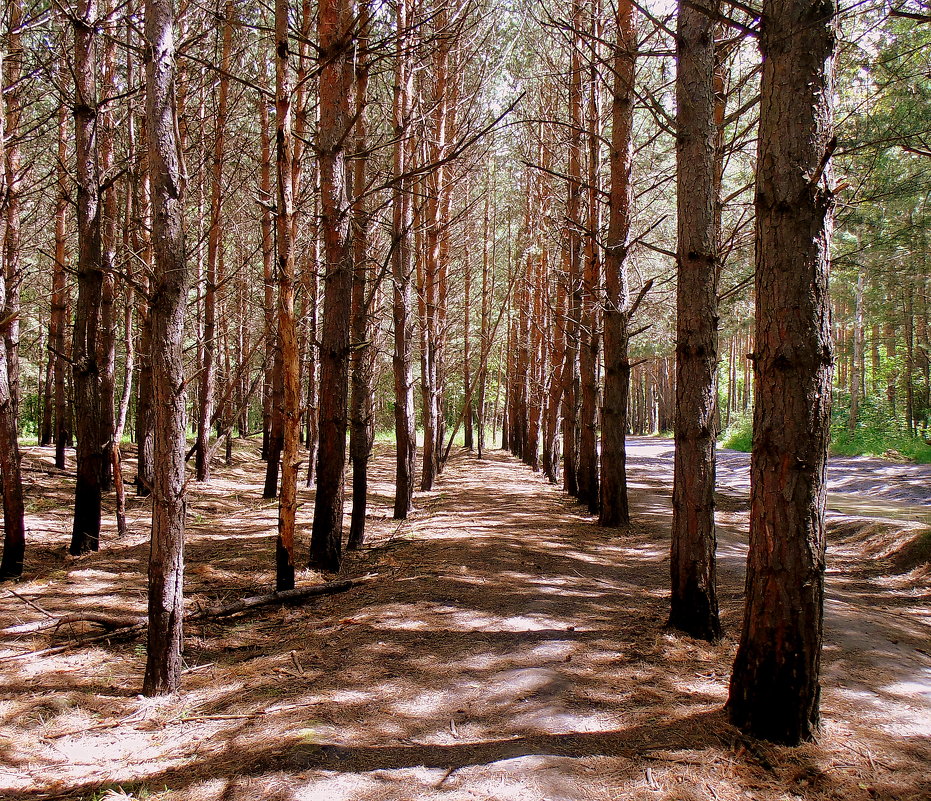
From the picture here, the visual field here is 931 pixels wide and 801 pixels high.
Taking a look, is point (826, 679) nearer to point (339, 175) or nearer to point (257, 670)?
point (257, 670)

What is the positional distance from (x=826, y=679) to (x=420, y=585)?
351cm

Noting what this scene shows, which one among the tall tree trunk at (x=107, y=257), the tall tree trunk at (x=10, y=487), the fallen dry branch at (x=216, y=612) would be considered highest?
the tall tree trunk at (x=107, y=257)

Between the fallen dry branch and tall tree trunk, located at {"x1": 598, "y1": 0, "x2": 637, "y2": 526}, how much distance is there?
398 centimetres

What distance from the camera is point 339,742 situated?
3158 millimetres

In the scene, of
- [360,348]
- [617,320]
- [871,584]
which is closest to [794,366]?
[360,348]

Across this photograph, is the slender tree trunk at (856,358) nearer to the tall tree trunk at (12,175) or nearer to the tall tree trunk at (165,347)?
the tall tree trunk at (12,175)

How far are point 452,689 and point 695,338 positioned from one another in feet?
10.0

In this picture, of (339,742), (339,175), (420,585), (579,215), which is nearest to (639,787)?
(339,742)

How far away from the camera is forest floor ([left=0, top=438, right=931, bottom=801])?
2791 mm

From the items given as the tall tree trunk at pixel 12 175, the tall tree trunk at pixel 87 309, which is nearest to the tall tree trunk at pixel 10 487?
the tall tree trunk at pixel 12 175

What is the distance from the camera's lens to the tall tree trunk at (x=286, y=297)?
5.52 metres

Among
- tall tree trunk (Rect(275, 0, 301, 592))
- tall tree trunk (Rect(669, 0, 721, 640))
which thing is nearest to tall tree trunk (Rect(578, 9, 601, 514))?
tall tree trunk (Rect(669, 0, 721, 640))

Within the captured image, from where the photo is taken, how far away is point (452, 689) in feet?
12.3

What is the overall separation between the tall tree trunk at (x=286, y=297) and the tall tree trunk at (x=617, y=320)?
4.83 meters
